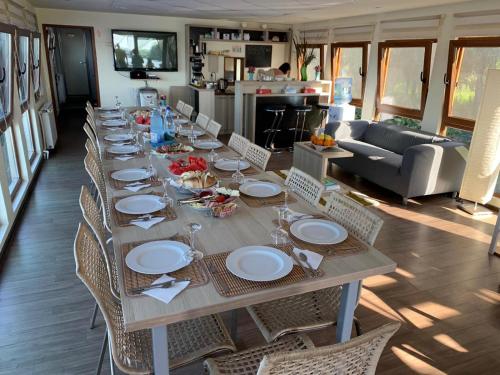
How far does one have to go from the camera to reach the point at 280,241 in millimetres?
1824

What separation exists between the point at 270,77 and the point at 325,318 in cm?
622

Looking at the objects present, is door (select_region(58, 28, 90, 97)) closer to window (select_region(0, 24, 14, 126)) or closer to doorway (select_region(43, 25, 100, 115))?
doorway (select_region(43, 25, 100, 115))

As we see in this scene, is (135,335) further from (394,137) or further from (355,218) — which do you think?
(394,137)

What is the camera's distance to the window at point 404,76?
5758mm

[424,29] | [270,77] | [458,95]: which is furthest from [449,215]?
[270,77]

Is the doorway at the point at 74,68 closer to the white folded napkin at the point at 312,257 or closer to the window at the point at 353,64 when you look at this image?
the window at the point at 353,64

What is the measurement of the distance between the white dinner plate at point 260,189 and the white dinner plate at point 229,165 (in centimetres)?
38

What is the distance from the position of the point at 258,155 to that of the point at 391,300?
1592mm

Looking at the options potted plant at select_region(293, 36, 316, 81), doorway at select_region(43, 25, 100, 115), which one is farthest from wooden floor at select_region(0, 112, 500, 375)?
doorway at select_region(43, 25, 100, 115)

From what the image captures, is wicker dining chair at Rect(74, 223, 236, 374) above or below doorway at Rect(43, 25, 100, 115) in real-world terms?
below

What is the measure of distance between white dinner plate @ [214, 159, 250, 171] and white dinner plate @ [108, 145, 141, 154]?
83 cm

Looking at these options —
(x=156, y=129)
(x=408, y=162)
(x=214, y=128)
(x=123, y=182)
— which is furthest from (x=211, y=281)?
(x=408, y=162)

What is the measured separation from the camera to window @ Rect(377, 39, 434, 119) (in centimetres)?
576

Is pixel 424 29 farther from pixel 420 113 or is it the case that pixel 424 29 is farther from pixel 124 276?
pixel 124 276
